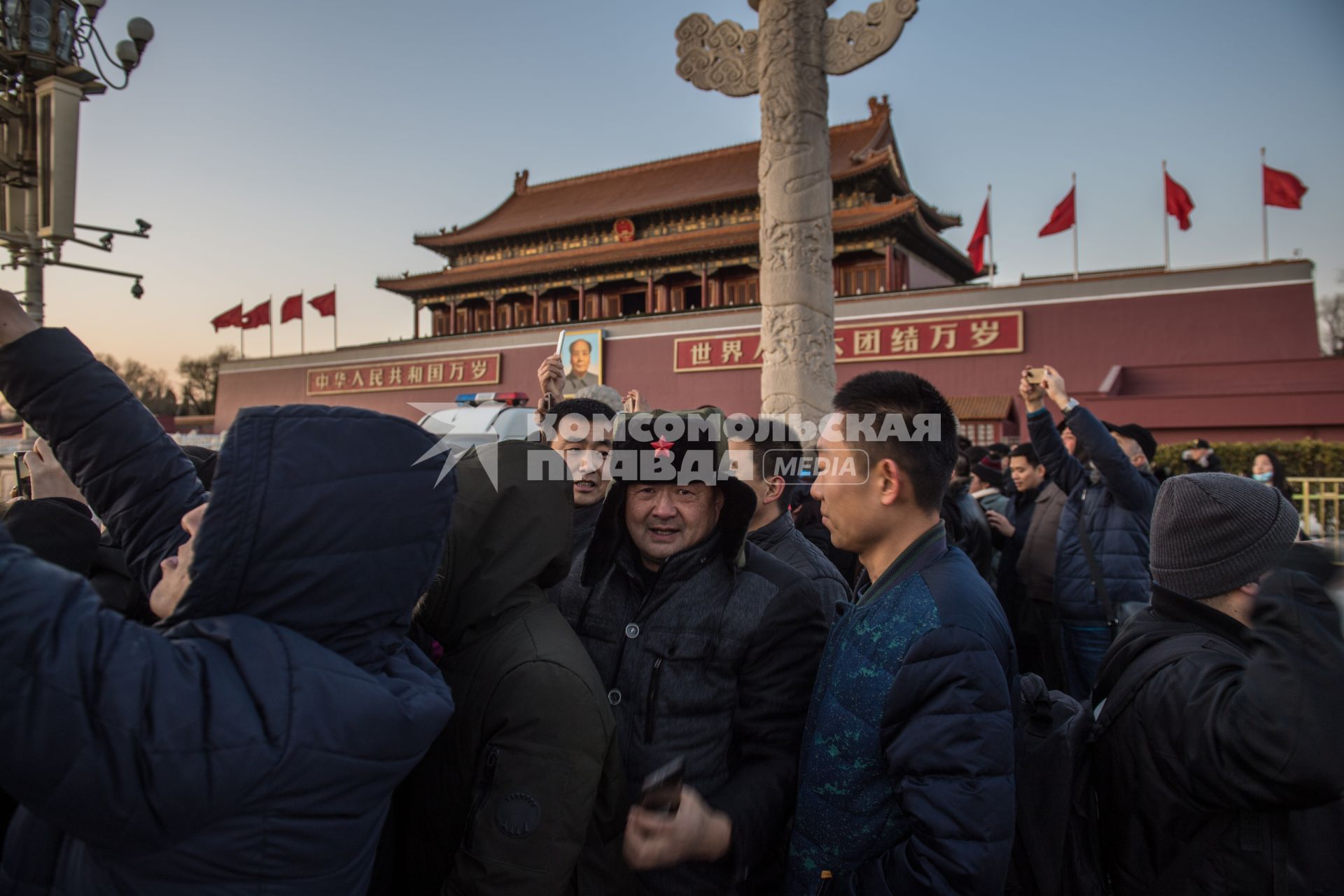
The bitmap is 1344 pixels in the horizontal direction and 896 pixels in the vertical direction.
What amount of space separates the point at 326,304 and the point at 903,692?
22519 mm

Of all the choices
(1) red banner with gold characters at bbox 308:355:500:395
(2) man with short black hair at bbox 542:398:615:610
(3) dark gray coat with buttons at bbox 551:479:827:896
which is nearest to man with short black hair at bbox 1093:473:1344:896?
(3) dark gray coat with buttons at bbox 551:479:827:896

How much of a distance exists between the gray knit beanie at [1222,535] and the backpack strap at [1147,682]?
0.33 ft

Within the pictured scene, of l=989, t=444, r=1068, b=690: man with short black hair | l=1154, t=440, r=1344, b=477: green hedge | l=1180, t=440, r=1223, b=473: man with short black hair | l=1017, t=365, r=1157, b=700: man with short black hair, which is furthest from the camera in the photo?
l=1154, t=440, r=1344, b=477: green hedge

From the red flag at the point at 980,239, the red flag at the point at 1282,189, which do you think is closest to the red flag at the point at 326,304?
the red flag at the point at 980,239

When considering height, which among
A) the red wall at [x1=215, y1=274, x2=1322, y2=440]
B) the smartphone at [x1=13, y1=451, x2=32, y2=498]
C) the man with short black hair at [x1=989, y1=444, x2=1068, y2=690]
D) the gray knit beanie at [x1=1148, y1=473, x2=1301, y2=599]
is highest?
the red wall at [x1=215, y1=274, x2=1322, y2=440]

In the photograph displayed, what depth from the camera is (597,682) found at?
1296 millimetres

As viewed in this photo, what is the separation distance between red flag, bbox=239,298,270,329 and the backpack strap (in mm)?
23803

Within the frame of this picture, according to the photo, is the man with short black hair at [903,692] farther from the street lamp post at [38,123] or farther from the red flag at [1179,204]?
the red flag at [1179,204]

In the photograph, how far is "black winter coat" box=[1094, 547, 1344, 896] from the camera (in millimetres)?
1067

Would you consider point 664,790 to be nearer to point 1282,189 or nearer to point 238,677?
point 238,677

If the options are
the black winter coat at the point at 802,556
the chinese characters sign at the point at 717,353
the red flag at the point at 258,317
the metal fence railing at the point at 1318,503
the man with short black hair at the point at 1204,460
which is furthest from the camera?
the red flag at the point at 258,317

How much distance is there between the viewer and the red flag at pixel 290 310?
856 inches

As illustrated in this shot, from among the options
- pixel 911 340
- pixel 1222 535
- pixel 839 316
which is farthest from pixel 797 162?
pixel 839 316

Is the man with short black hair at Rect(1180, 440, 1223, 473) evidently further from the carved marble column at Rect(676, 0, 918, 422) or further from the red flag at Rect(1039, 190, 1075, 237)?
the red flag at Rect(1039, 190, 1075, 237)
